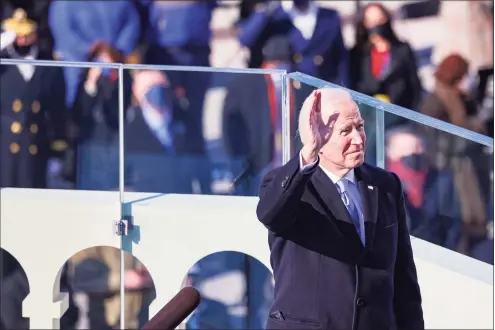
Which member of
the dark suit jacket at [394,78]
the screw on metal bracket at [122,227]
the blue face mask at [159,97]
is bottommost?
the screw on metal bracket at [122,227]

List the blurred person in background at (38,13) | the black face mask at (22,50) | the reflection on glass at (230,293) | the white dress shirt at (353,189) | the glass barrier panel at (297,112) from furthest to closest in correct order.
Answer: the blurred person in background at (38,13) < the black face mask at (22,50) < the reflection on glass at (230,293) < the glass barrier panel at (297,112) < the white dress shirt at (353,189)

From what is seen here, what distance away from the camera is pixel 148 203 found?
13.4 ft

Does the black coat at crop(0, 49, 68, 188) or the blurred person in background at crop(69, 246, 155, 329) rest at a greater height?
the black coat at crop(0, 49, 68, 188)

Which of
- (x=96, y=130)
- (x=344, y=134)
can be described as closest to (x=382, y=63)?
(x=96, y=130)

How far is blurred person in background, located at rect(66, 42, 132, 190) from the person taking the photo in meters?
4.27

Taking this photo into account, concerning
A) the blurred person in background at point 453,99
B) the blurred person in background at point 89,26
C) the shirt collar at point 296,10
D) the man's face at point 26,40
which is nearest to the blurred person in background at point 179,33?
the blurred person in background at point 89,26

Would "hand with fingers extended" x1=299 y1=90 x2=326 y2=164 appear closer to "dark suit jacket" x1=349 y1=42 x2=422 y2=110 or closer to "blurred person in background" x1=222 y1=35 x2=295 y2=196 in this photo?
"blurred person in background" x1=222 y1=35 x2=295 y2=196

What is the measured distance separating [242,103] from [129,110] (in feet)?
1.79

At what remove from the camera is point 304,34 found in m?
5.87

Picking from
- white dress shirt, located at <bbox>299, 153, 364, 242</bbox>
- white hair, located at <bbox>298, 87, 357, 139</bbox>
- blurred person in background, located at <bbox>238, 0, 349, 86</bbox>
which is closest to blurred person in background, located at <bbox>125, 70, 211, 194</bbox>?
blurred person in background, located at <bbox>238, 0, 349, 86</bbox>

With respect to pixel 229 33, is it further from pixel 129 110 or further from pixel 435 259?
pixel 435 259

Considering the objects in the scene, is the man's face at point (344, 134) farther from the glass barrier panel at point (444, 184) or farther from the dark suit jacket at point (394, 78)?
the dark suit jacket at point (394, 78)

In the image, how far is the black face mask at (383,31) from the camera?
605 centimetres

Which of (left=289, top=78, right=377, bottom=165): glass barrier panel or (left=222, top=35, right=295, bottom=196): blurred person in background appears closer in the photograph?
(left=289, top=78, right=377, bottom=165): glass barrier panel
